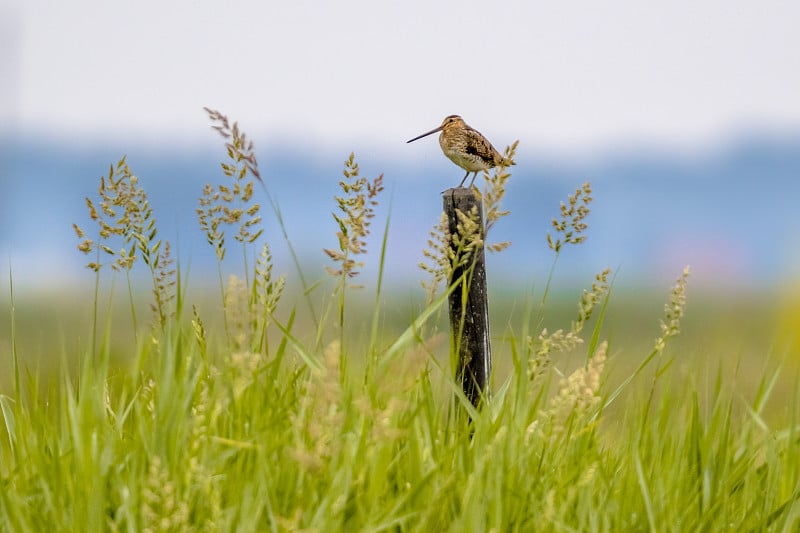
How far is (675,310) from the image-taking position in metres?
4.14

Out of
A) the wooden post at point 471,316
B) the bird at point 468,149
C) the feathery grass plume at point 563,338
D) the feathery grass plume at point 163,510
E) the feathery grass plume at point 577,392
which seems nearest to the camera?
the feathery grass plume at point 163,510

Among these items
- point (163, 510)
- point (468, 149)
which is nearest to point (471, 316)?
point (163, 510)

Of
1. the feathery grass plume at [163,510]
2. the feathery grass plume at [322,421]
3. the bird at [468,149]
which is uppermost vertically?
the bird at [468,149]

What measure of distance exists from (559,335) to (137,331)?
1.69 m

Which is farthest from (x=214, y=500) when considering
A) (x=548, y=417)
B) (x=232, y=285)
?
(x=548, y=417)

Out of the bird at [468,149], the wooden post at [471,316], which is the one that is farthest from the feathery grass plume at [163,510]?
the bird at [468,149]

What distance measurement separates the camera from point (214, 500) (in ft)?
9.07

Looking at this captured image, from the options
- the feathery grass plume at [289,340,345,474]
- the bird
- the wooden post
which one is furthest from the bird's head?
the feathery grass plume at [289,340,345,474]

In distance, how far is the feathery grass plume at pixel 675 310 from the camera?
13.4 ft

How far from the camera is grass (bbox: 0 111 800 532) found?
3.21 metres

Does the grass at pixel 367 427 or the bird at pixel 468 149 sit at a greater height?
the bird at pixel 468 149

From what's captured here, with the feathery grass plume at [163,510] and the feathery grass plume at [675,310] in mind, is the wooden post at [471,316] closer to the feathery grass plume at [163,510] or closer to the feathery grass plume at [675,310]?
the feathery grass plume at [675,310]

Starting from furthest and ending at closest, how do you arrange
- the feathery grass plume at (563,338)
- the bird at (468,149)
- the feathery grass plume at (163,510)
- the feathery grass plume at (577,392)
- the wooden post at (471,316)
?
the bird at (468,149), the wooden post at (471,316), the feathery grass plume at (563,338), the feathery grass plume at (577,392), the feathery grass plume at (163,510)

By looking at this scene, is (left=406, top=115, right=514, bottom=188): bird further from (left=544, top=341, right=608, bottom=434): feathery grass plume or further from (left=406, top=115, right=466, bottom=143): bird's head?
(left=544, top=341, right=608, bottom=434): feathery grass plume
